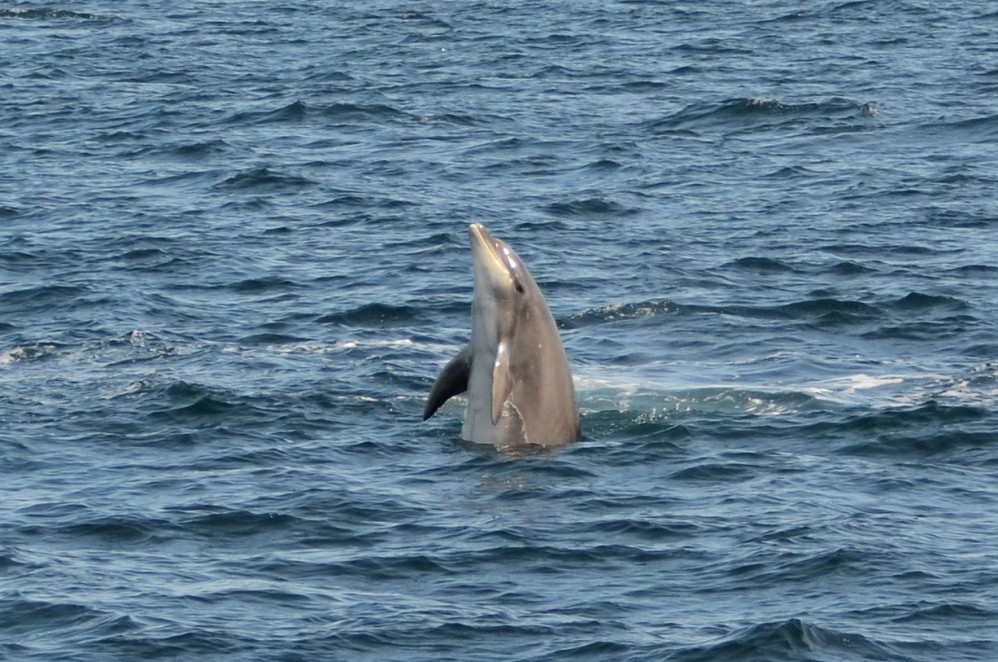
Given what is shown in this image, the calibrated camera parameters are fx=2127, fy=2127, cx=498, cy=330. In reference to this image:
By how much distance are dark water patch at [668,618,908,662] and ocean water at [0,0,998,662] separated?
0.13ft

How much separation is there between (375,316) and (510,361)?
8.17 meters

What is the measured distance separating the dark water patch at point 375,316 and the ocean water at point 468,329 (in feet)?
0.27

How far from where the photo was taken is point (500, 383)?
927 inches

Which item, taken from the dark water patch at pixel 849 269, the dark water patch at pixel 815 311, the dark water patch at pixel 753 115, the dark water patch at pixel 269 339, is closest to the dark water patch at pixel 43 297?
the dark water patch at pixel 269 339

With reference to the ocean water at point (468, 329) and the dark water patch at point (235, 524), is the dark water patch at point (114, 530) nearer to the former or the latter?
the ocean water at point (468, 329)

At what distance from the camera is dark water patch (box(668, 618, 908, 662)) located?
18188 mm

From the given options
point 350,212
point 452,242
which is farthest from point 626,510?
point 350,212

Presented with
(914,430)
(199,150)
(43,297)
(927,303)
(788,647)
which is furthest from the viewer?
(199,150)

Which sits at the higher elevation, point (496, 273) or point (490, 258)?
point (490, 258)

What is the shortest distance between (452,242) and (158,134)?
38.5 feet

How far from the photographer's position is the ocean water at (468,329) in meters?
19.7

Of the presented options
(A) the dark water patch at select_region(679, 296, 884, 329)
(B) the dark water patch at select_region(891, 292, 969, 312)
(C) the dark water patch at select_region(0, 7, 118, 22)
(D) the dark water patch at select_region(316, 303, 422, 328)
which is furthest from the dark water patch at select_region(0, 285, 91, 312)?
(C) the dark water patch at select_region(0, 7, 118, 22)

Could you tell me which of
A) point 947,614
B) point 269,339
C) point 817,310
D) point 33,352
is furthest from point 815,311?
point 947,614

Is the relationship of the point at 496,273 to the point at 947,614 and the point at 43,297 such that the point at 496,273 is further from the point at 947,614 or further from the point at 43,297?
the point at 43,297
